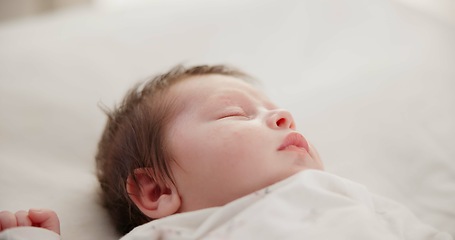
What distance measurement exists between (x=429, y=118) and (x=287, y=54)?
0.47 m

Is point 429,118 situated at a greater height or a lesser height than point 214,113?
lesser

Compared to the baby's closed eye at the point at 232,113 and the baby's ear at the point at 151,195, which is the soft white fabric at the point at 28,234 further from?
the baby's closed eye at the point at 232,113

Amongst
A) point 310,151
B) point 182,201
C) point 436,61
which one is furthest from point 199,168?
point 436,61

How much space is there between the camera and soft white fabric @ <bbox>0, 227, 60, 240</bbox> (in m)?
0.80

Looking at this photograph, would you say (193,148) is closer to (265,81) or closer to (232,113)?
(232,113)

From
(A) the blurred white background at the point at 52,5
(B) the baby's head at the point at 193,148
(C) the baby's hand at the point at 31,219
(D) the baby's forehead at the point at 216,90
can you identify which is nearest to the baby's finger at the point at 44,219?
(C) the baby's hand at the point at 31,219

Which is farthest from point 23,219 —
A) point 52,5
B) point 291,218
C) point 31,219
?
point 52,5

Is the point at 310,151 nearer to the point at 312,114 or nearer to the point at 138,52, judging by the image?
the point at 312,114

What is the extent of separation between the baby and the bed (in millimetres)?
144

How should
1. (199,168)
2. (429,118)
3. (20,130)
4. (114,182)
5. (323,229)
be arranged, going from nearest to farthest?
(323,229) < (199,168) < (114,182) < (20,130) < (429,118)

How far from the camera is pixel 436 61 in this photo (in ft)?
5.12

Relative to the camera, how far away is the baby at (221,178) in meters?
0.79

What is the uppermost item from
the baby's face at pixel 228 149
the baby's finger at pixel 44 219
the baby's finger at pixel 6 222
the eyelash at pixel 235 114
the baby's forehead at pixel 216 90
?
the baby's forehead at pixel 216 90

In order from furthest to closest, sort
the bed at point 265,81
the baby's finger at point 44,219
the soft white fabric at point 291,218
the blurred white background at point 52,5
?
1. the blurred white background at point 52,5
2. the bed at point 265,81
3. the baby's finger at point 44,219
4. the soft white fabric at point 291,218
